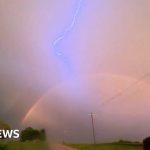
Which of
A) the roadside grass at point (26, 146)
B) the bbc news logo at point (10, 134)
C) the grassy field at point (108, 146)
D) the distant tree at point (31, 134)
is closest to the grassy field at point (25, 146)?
the roadside grass at point (26, 146)

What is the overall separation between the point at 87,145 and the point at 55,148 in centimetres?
247

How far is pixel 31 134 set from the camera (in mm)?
9188

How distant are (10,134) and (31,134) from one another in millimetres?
858

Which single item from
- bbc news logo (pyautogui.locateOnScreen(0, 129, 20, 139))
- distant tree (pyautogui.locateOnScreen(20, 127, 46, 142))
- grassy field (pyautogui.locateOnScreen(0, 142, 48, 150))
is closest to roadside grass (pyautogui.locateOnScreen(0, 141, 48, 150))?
grassy field (pyautogui.locateOnScreen(0, 142, 48, 150))

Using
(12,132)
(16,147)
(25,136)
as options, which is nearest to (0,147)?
(16,147)

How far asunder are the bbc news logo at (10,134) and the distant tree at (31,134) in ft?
1.30

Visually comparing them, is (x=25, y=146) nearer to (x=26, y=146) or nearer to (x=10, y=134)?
(x=26, y=146)

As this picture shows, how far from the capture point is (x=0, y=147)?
277 inches

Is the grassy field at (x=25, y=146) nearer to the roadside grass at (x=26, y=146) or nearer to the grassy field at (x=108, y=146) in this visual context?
the roadside grass at (x=26, y=146)

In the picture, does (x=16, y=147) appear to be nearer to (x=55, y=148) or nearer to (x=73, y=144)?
(x=55, y=148)

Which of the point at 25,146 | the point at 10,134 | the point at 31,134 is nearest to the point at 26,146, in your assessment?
the point at 25,146

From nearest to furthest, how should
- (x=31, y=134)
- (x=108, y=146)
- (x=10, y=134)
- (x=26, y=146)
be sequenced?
(x=26, y=146) → (x=31, y=134) → (x=108, y=146) → (x=10, y=134)

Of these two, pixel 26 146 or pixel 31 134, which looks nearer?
pixel 26 146

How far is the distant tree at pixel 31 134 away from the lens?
28.8 ft
